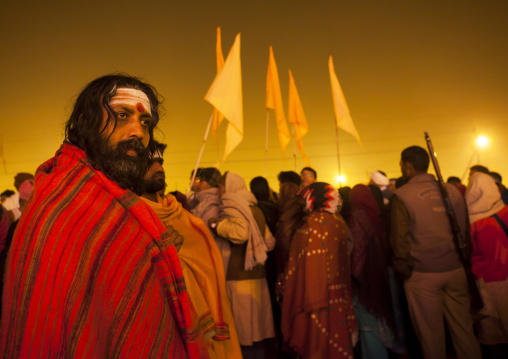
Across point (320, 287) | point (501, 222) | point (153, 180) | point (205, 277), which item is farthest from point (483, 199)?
point (153, 180)

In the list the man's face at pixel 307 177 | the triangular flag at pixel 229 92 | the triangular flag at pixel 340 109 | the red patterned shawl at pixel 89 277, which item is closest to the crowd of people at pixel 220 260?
the red patterned shawl at pixel 89 277

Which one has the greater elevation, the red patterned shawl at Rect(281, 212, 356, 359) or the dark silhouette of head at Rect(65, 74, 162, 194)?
the dark silhouette of head at Rect(65, 74, 162, 194)

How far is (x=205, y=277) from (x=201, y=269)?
66 mm

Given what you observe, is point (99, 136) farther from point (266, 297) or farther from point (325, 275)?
point (266, 297)

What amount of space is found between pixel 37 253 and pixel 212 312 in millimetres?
1307

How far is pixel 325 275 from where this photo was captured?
2.85m

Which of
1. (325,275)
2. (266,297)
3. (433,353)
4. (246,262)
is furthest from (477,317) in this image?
(246,262)

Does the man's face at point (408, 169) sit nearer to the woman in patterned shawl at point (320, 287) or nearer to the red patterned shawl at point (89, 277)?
the woman in patterned shawl at point (320, 287)

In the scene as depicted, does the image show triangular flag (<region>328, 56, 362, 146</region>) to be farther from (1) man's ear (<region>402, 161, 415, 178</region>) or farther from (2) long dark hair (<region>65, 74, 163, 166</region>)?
(2) long dark hair (<region>65, 74, 163, 166</region>)

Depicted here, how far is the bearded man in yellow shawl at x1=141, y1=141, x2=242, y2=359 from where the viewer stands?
1834 mm

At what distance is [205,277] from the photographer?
6.51ft

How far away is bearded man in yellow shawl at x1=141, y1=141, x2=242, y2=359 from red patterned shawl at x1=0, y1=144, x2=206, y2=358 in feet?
1.99

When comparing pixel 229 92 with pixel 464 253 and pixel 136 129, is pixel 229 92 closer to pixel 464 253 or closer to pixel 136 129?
pixel 136 129

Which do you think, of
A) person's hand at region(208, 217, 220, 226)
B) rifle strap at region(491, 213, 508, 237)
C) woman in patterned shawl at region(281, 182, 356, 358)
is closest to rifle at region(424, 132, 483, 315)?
rifle strap at region(491, 213, 508, 237)
